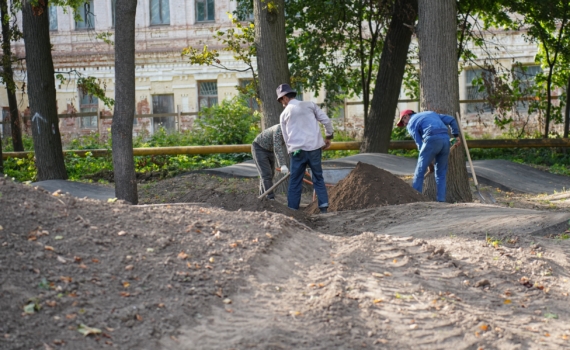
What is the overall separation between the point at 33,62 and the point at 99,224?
9.97 metres

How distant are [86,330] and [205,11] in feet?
83.8

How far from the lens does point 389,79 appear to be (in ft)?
55.4

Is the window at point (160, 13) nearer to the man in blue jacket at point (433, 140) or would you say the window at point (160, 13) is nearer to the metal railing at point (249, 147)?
the metal railing at point (249, 147)

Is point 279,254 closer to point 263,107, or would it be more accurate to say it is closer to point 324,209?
point 324,209

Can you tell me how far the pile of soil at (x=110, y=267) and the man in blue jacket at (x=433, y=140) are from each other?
431 cm

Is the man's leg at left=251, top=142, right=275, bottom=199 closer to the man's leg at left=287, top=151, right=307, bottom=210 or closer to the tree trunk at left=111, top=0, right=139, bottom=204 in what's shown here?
the man's leg at left=287, top=151, right=307, bottom=210

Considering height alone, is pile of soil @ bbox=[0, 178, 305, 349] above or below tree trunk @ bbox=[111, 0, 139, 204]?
below

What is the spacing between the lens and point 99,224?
6.29 m

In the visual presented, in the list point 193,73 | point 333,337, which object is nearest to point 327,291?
point 333,337

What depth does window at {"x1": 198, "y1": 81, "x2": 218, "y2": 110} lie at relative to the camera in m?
29.0

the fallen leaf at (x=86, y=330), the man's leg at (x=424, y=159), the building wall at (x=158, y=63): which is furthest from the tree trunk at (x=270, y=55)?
the building wall at (x=158, y=63)

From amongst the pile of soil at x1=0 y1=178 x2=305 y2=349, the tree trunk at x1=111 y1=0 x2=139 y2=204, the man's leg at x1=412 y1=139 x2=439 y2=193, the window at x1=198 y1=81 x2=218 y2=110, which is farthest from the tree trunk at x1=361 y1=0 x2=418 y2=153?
the window at x1=198 y1=81 x2=218 y2=110

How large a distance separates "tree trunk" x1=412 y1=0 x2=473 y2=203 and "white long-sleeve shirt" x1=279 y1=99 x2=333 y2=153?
1.78 m

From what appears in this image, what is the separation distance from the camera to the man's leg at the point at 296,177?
34.1 ft
